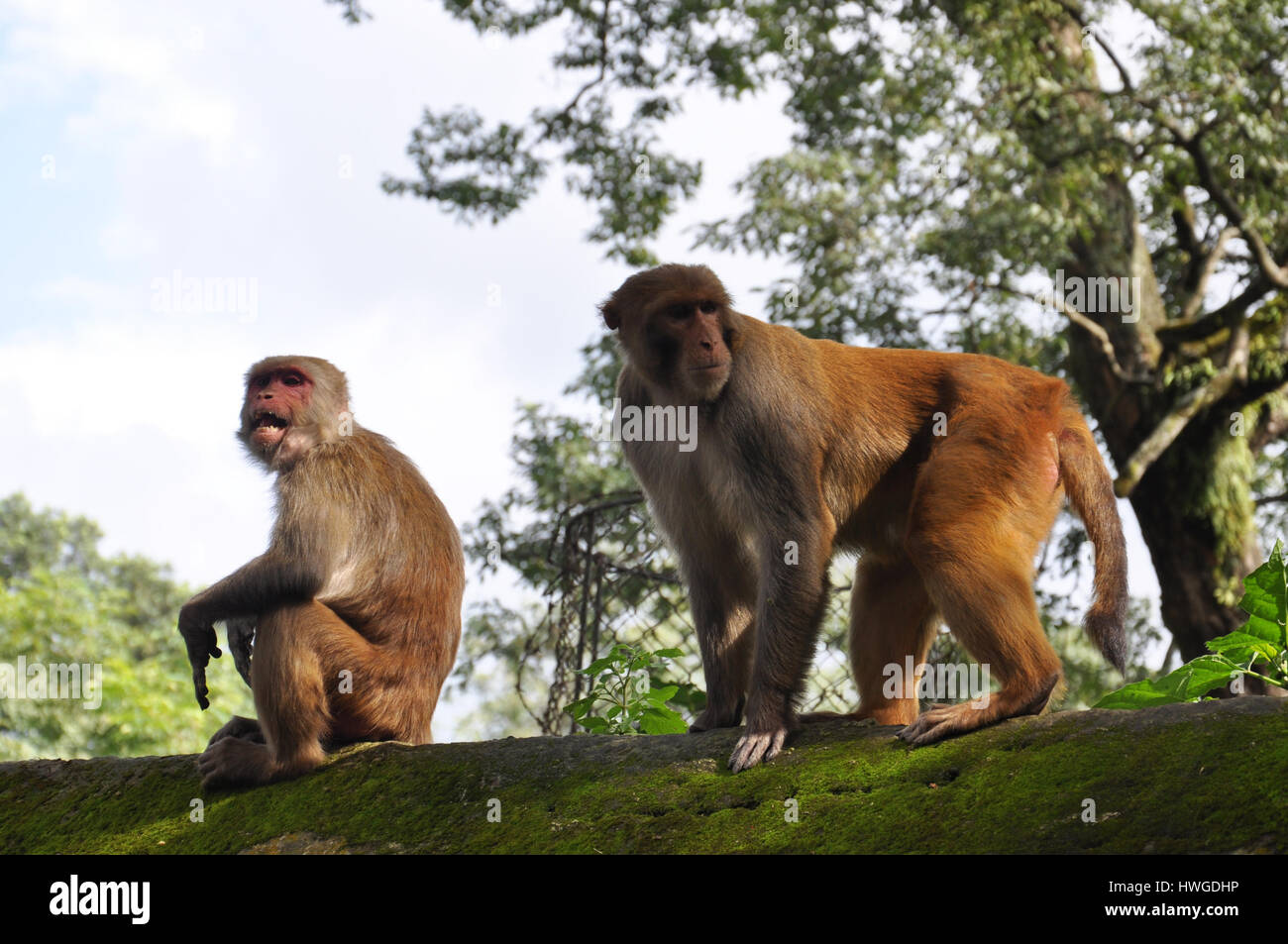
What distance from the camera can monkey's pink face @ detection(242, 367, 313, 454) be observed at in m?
4.80

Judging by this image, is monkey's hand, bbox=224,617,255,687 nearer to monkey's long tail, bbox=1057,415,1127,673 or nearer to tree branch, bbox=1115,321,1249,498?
monkey's long tail, bbox=1057,415,1127,673

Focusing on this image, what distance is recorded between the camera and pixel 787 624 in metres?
4.16

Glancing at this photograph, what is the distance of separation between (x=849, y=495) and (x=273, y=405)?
2.42 metres

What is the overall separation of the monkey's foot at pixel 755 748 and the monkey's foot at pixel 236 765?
5.63 ft

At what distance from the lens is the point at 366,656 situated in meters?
4.34

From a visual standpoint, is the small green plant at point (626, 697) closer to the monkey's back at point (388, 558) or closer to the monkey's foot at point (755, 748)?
the monkey's back at point (388, 558)

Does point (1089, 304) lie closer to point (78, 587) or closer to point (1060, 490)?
point (1060, 490)

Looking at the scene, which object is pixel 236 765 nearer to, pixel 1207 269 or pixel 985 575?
pixel 985 575

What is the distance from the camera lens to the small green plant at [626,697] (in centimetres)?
486

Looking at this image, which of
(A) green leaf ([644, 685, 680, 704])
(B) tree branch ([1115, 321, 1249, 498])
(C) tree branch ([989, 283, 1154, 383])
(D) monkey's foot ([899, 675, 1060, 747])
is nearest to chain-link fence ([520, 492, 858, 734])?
(A) green leaf ([644, 685, 680, 704])

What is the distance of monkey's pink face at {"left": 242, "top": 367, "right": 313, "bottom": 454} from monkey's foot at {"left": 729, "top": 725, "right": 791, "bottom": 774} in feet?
7.77
